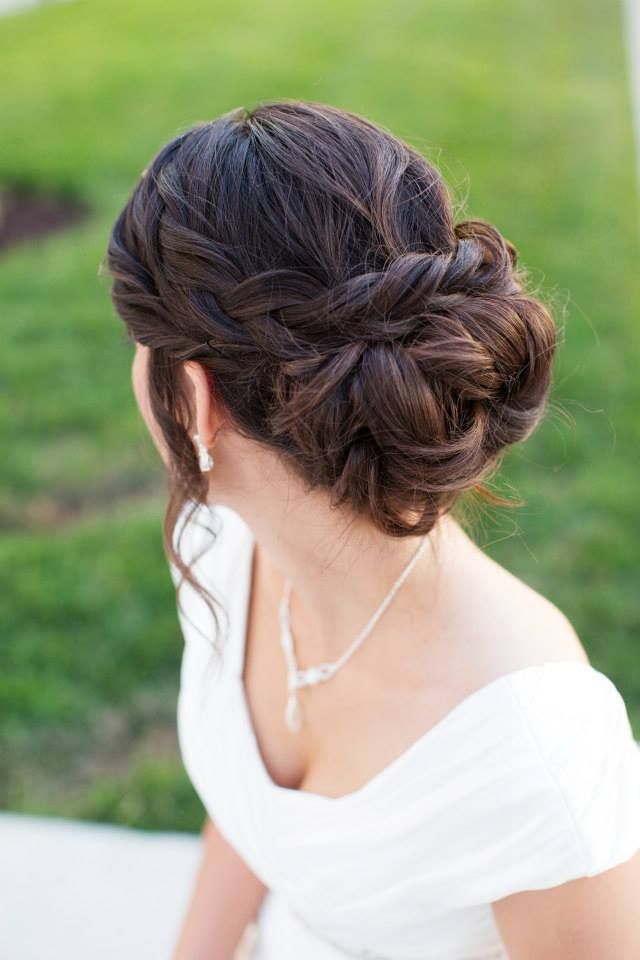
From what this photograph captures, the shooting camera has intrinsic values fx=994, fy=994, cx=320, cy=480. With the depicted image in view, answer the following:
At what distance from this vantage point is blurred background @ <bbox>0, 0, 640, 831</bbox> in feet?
9.36

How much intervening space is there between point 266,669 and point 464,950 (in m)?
0.53

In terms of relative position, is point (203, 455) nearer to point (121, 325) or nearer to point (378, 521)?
point (378, 521)

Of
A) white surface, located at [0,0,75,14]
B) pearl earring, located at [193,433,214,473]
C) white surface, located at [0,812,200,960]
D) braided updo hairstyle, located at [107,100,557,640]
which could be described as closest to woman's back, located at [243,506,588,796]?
braided updo hairstyle, located at [107,100,557,640]

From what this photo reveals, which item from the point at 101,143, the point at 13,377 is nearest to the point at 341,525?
the point at 13,377

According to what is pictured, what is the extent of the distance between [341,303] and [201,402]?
250 millimetres

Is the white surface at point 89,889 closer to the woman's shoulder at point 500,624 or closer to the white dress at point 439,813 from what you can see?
the white dress at point 439,813

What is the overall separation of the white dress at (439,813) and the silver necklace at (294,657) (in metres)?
0.08

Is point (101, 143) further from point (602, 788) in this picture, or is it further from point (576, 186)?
point (602, 788)

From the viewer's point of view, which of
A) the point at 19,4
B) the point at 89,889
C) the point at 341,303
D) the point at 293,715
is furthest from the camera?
the point at 19,4

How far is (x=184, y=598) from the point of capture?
1886 millimetres

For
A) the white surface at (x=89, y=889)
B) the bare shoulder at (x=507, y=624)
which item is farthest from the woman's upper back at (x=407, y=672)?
the white surface at (x=89, y=889)

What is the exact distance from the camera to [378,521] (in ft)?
4.17

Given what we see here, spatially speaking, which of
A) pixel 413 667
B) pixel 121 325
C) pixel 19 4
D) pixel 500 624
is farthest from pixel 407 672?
pixel 19 4

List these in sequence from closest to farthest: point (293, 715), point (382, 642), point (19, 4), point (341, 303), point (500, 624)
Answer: point (341, 303), point (500, 624), point (382, 642), point (293, 715), point (19, 4)
